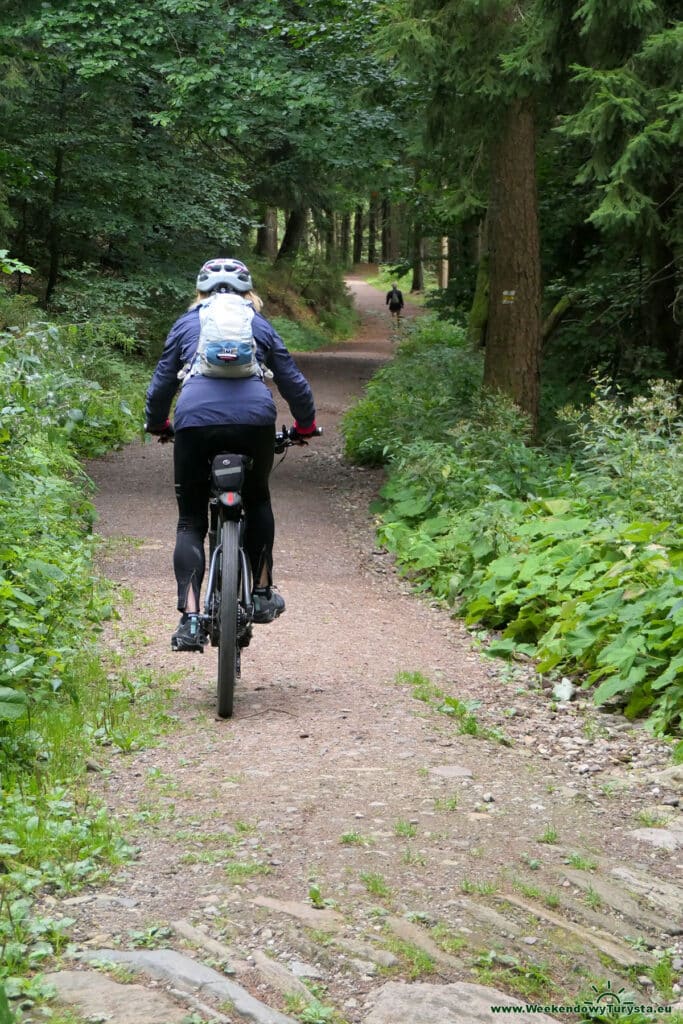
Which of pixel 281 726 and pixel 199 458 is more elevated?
pixel 199 458

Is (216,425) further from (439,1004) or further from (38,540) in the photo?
(439,1004)

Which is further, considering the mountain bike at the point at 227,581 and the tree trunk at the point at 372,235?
the tree trunk at the point at 372,235

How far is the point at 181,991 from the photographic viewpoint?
2.99 m

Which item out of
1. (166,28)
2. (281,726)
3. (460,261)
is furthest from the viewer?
(460,261)

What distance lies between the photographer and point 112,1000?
2877mm

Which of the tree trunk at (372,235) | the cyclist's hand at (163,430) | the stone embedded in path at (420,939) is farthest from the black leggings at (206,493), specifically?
the tree trunk at (372,235)

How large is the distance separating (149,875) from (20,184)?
14.2 meters

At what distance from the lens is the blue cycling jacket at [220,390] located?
5410 mm

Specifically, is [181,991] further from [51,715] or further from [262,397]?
[262,397]

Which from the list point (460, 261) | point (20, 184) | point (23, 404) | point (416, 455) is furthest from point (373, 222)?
point (23, 404)

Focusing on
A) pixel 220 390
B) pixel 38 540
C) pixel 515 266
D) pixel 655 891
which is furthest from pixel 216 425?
pixel 515 266

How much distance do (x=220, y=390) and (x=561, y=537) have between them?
376 cm

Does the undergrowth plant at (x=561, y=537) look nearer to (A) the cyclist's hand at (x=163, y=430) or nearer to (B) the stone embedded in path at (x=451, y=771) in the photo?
(B) the stone embedded in path at (x=451, y=771)

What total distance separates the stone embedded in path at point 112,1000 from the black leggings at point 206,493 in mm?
2811
